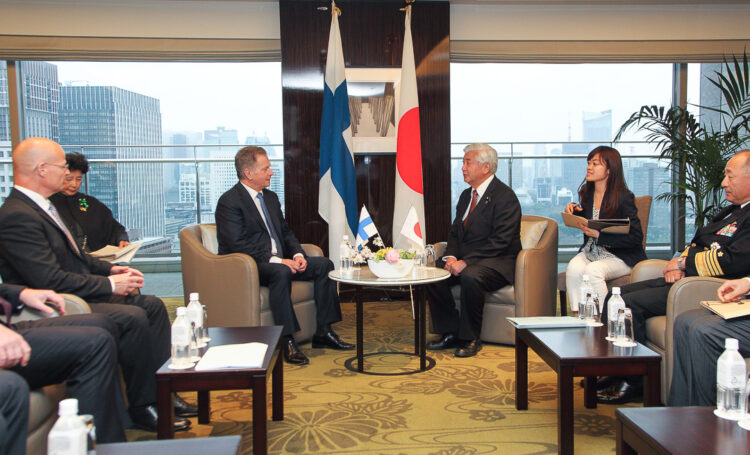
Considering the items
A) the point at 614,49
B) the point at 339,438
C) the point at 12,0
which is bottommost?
the point at 339,438

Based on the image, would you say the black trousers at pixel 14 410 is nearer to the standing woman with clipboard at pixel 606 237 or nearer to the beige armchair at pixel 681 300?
the beige armchair at pixel 681 300

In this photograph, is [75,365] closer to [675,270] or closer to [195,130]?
[675,270]

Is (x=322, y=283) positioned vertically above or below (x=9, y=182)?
below

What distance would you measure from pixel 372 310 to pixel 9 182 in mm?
3841

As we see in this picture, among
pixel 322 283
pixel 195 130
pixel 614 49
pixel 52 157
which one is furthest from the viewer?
pixel 195 130

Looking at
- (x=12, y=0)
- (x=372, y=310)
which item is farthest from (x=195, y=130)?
(x=372, y=310)

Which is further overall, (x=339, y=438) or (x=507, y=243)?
(x=507, y=243)

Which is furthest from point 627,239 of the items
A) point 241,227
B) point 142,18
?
point 142,18

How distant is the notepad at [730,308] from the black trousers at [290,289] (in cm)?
219

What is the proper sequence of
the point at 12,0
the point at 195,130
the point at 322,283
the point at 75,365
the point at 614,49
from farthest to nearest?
1. the point at 195,130
2. the point at 614,49
3. the point at 12,0
4. the point at 322,283
5. the point at 75,365

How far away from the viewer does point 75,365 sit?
2.06 metres

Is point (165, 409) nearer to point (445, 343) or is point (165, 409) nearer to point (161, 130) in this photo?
point (445, 343)

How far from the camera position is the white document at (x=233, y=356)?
2.08 metres

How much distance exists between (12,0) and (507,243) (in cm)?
471
